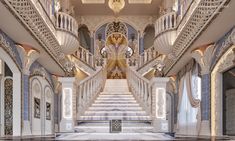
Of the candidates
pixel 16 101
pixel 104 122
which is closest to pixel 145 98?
pixel 104 122

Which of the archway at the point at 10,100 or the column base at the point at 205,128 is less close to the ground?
the archway at the point at 10,100

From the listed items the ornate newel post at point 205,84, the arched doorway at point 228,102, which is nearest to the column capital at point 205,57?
the ornate newel post at point 205,84

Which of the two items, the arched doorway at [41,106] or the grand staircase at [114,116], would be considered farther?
the arched doorway at [41,106]

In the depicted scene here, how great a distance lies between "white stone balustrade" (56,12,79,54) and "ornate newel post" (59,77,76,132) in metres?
4.08

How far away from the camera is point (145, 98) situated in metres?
9.15

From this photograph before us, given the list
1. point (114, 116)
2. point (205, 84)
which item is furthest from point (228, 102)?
point (114, 116)

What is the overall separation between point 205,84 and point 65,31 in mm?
5062

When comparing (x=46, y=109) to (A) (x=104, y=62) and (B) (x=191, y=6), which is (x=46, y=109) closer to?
(A) (x=104, y=62)

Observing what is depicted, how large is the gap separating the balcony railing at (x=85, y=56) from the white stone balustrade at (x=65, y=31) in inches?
132

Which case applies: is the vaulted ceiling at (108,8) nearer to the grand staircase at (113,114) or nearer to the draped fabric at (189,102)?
the draped fabric at (189,102)

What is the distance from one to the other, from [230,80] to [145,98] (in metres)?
2.28

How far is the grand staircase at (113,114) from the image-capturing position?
7.57 meters

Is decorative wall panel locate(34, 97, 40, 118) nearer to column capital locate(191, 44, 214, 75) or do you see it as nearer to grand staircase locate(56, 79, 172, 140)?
grand staircase locate(56, 79, 172, 140)

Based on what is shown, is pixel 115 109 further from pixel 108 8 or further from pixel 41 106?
pixel 108 8
